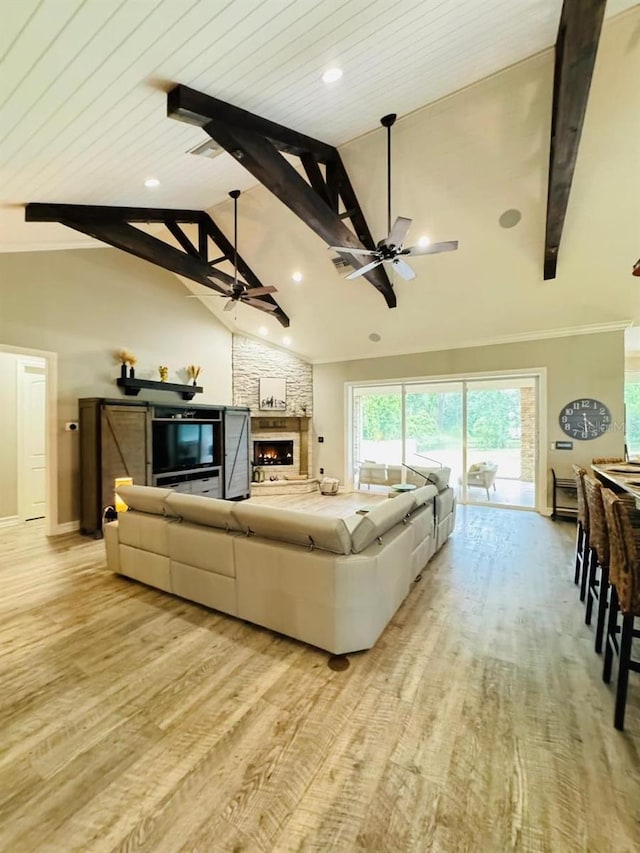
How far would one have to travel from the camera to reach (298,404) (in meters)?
8.48

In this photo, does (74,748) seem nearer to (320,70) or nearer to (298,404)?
(320,70)

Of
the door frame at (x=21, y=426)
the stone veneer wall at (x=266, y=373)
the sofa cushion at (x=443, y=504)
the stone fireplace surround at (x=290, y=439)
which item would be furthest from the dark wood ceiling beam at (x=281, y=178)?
the stone fireplace surround at (x=290, y=439)

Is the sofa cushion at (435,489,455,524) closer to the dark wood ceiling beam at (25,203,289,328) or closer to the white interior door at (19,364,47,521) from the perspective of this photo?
the dark wood ceiling beam at (25,203,289,328)

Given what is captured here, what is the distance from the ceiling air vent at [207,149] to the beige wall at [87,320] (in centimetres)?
307

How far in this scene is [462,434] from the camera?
682cm

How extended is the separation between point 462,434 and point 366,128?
16.4 feet

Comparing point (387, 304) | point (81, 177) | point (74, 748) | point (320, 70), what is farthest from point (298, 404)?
point (74, 748)

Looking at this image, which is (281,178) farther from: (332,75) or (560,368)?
(560,368)

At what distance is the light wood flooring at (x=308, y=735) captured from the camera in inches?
51.6

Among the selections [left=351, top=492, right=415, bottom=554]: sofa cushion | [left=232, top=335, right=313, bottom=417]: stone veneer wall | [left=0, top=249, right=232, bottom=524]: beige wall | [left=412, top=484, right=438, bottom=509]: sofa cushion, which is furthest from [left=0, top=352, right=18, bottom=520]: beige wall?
[left=412, top=484, right=438, bottom=509]: sofa cushion

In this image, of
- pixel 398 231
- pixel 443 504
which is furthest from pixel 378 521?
pixel 398 231

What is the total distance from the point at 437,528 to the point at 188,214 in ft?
17.1

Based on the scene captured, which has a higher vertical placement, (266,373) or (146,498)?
(266,373)

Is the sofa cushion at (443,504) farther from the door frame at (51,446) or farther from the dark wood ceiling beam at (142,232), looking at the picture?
the door frame at (51,446)
